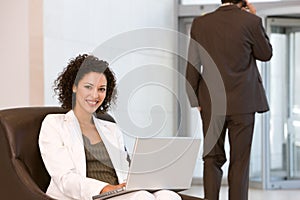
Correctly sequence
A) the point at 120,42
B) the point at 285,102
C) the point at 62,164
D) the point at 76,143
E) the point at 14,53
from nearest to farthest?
the point at 62,164 → the point at 76,143 → the point at 120,42 → the point at 14,53 → the point at 285,102

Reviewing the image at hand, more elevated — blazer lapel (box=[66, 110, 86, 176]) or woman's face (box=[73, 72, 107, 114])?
woman's face (box=[73, 72, 107, 114])

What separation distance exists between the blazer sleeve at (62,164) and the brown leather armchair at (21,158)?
0.10 metres

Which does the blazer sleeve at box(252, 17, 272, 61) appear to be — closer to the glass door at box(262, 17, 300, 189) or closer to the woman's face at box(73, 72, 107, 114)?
the woman's face at box(73, 72, 107, 114)

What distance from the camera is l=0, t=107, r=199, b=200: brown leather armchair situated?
8.97 feet

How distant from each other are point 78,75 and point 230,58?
1.41m

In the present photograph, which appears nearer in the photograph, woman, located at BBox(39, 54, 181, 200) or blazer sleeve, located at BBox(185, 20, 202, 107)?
woman, located at BBox(39, 54, 181, 200)

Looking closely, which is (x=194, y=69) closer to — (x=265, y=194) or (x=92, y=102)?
(x=92, y=102)

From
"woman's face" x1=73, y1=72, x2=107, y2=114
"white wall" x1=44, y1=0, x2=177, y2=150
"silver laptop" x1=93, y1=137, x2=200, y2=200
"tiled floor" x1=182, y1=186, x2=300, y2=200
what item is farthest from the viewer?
"tiled floor" x1=182, y1=186, x2=300, y2=200

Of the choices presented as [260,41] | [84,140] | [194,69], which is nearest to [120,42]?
[84,140]

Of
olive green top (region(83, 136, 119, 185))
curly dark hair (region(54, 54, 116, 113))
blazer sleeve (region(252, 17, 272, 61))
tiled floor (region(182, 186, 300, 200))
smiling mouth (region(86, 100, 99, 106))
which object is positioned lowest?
tiled floor (region(182, 186, 300, 200))

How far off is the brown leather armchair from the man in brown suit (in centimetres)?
139

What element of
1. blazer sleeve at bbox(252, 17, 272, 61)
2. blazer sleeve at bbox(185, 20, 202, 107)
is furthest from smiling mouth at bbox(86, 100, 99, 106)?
blazer sleeve at bbox(252, 17, 272, 61)

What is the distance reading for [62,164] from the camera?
107 inches

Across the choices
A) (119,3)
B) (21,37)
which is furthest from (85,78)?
(119,3)
